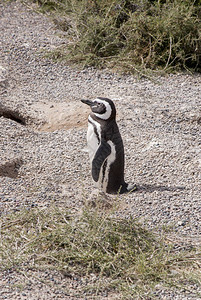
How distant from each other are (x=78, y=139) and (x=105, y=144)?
1.04 metres

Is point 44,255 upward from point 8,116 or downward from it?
upward

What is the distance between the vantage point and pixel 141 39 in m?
6.44

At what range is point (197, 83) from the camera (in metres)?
6.17

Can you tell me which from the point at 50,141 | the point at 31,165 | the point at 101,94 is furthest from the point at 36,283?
the point at 101,94

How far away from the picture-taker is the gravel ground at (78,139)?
145 inches

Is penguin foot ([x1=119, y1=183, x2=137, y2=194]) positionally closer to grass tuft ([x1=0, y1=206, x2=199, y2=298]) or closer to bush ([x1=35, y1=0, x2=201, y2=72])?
grass tuft ([x1=0, y1=206, x2=199, y2=298])

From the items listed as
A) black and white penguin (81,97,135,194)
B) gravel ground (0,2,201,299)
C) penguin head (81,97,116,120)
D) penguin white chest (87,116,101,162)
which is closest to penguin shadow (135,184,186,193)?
gravel ground (0,2,201,299)

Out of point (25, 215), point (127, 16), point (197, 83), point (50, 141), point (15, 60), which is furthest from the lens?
point (127, 16)

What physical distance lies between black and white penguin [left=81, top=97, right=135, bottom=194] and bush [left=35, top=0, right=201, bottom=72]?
2594mm

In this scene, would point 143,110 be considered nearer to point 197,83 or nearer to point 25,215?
point 197,83

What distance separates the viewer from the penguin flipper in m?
3.81

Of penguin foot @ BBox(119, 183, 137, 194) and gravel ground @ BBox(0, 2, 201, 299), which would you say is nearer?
gravel ground @ BBox(0, 2, 201, 299)

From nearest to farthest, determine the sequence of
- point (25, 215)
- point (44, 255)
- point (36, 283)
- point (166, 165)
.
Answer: point (36, 283), point (44, 255), point (25, 215), point (166, 165)

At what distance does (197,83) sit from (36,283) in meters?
4.02
